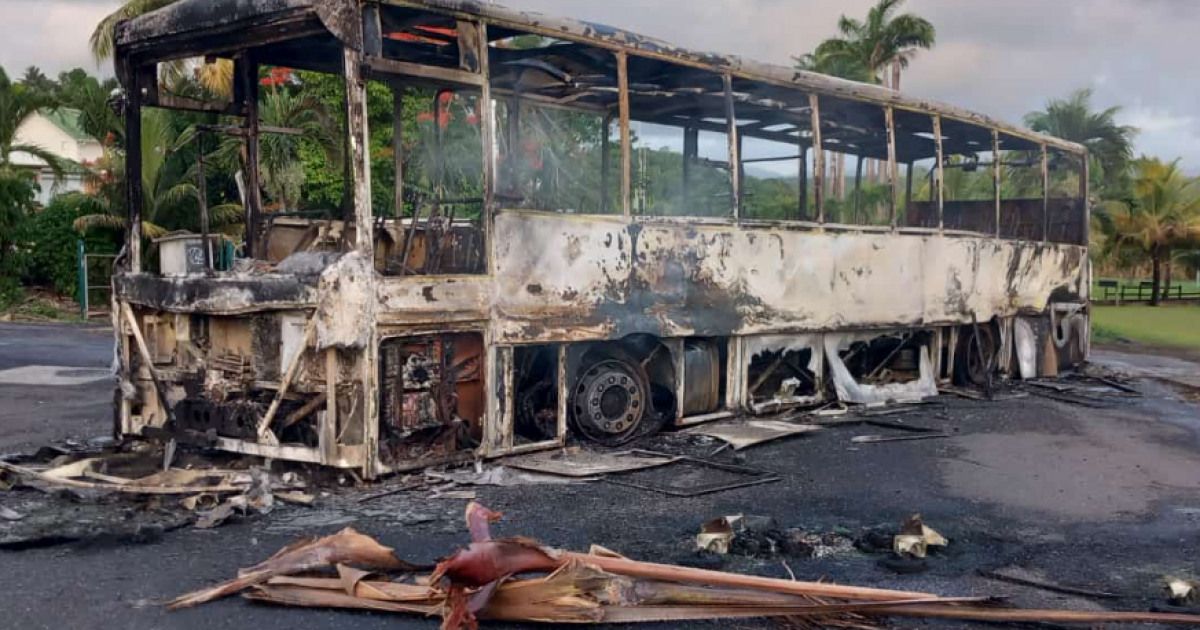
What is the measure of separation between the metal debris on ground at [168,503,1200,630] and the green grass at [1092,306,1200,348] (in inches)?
707

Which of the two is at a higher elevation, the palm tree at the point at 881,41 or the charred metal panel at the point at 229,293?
the palm tree at the point at 881,41

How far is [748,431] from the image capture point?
30.2 feet

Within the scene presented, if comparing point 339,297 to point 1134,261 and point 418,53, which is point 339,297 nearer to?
point 418,53

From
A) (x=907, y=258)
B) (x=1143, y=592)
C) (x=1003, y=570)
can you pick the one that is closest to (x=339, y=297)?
(x=1003, y=570)

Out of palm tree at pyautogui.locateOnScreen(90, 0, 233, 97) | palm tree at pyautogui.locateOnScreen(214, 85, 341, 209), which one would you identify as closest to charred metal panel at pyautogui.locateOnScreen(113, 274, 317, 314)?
palm tree at pyautogui.locateOnScreen(214, 85, 341, 209)

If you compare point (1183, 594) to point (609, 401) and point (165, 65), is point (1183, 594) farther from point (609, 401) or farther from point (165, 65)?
point (165, 65)

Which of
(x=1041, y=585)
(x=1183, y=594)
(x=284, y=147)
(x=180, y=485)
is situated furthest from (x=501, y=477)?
(x=284, y=147)

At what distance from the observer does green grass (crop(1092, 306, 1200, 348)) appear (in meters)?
21.1

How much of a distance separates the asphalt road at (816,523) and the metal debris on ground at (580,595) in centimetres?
9

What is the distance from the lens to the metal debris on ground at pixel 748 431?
8.74m

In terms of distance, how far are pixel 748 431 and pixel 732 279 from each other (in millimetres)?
1410

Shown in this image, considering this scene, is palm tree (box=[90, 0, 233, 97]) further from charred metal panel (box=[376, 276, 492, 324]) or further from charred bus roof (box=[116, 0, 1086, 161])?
charred metal panel (box=[376, 276, 492, 324])

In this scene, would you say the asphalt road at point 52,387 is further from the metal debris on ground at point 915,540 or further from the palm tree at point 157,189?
the metal debris on ground at point 915,540

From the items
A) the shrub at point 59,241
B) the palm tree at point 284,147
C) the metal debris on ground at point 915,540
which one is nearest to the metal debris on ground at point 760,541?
the metal debris on ground at point 915,540
